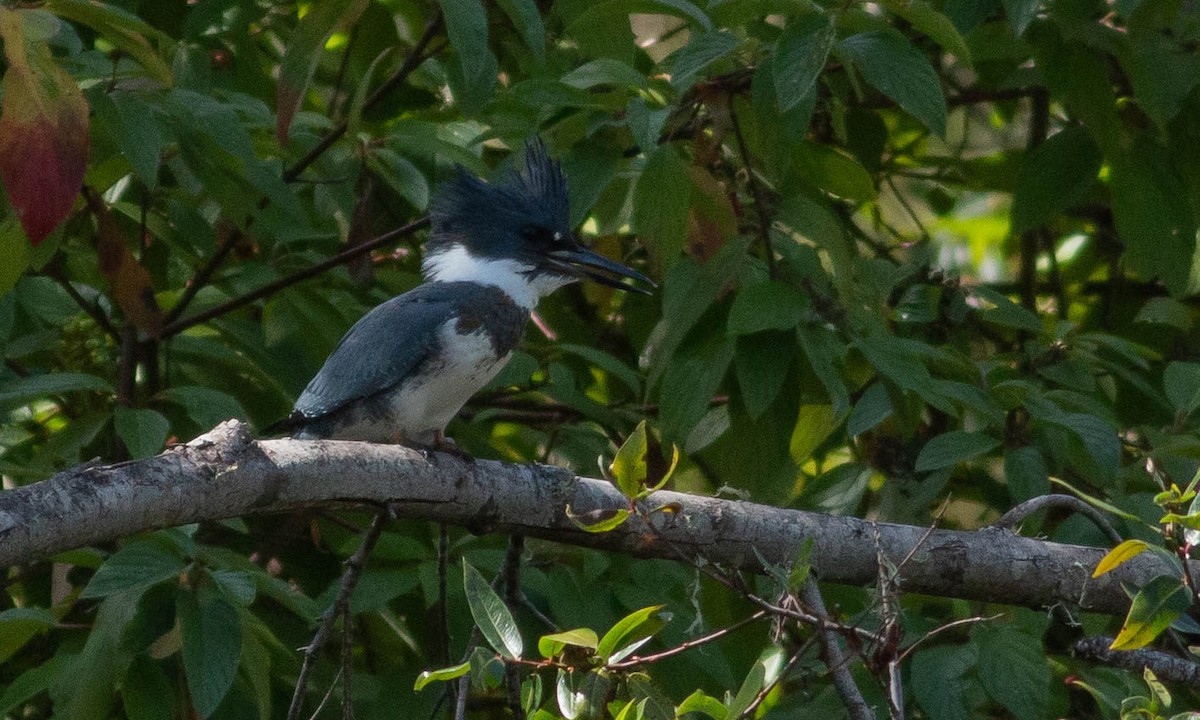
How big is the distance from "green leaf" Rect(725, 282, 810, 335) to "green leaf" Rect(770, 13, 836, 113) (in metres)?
0.33

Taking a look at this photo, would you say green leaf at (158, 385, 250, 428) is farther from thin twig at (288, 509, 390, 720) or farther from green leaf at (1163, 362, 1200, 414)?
green leaf at (1163, 362, 1200, 414)

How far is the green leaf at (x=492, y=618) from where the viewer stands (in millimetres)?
1497

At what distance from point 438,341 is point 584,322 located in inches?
29.9

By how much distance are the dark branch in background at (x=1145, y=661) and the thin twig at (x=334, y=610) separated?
0.97m

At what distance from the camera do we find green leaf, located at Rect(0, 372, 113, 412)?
2.35 meters

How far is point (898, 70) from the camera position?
7.04 feet

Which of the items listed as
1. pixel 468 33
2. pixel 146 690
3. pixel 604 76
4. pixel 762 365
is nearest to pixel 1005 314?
pixel 762 365

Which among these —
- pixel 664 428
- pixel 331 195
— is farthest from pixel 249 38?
pixel 664 428

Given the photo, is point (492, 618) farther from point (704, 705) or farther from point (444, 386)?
point (444, 386)

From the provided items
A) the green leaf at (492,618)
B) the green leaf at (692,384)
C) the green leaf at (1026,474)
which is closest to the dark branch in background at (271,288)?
the green leaf at (692,384)

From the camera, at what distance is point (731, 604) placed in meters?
2.73

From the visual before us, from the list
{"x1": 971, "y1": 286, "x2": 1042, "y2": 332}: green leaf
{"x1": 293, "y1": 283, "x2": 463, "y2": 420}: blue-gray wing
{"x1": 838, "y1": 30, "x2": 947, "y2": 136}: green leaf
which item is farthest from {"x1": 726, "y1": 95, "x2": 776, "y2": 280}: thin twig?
{"x1": 293, "y1": 283, "x2": 463, "y2": 420}: blue-gray wing

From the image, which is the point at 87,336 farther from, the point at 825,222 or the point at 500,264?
the point at 825,222

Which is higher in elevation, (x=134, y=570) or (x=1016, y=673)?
(x=134, y=570)
